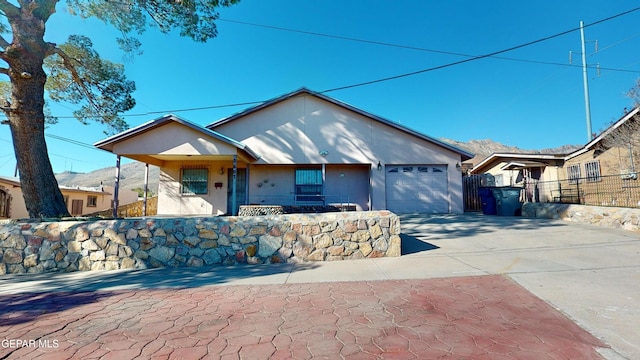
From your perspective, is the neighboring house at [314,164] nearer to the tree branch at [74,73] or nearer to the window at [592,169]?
the tree branch at [74,73]

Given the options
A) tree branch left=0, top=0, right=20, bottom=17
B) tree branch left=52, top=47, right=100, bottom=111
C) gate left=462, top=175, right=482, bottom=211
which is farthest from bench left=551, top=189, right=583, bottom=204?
tree branch left=0, top=0, right=20, bottom=17

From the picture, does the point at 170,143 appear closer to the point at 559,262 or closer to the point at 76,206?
the point at 559,262

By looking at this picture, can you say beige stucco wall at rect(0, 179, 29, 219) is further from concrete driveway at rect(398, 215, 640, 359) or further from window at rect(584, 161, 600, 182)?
window at rect(584, 161, 600, 182)

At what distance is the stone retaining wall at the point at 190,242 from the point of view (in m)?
5.62

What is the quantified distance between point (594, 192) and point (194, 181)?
18145 mm

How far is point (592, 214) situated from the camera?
8602 millimetres

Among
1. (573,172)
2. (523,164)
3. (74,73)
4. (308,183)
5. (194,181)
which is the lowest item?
(308,183)

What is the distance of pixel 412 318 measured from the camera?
3045mm

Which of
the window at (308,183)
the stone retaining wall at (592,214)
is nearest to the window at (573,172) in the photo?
the stone retaining wall at (592,214)

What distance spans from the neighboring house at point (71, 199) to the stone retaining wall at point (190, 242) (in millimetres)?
11310

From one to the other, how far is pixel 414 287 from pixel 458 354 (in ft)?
5.67

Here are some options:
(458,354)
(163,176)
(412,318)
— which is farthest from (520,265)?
(163,176)

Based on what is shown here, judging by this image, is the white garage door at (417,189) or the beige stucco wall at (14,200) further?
the beige stucco wall at (14,200)

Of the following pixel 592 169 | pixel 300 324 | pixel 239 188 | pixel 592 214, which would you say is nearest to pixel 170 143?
pixel 239 188
